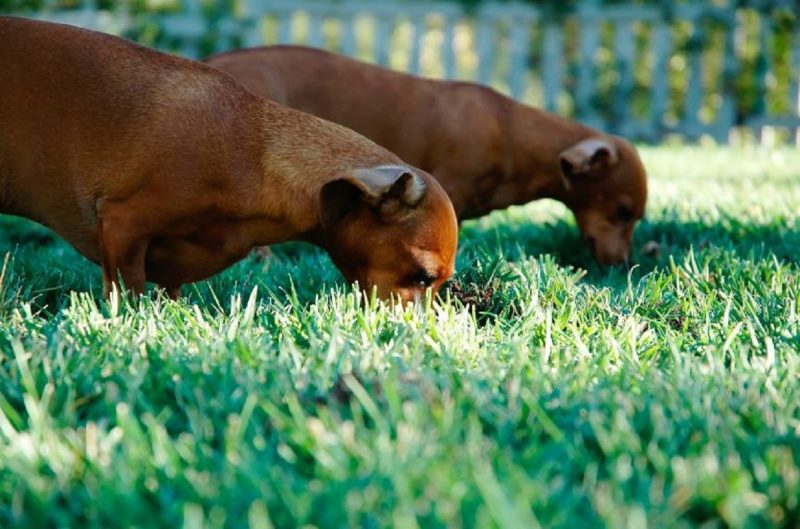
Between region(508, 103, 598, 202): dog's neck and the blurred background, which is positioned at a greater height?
region(508, 103, 598, 202): dog's neck

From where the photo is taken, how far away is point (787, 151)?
10328 mm

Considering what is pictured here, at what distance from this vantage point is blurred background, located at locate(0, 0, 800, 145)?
1152cm

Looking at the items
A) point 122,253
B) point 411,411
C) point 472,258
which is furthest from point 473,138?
point 411,411

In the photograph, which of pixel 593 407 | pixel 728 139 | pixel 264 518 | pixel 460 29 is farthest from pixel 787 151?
pixel 264 518

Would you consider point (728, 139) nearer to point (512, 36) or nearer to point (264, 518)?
point (512, 36)

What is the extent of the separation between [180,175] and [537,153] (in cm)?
285

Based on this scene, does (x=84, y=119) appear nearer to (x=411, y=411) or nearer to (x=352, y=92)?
(x=411, y=411)

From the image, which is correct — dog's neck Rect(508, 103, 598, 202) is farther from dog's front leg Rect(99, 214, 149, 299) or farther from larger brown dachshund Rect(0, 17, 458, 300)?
dog's front leg Rect(99, 214, 149, 299)

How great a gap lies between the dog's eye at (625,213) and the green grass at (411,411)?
190 centimetres

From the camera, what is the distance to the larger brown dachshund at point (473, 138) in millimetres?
5289

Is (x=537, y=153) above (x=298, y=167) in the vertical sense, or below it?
below

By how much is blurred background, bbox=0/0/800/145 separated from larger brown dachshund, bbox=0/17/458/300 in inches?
317

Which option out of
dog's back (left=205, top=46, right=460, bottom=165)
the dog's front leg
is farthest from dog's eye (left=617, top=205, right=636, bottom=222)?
the dog's front leg

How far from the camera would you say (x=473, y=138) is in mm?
5551
